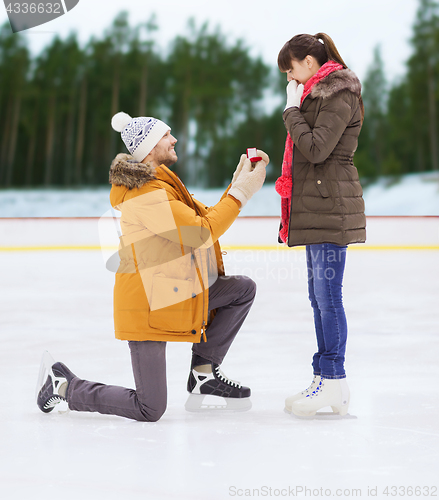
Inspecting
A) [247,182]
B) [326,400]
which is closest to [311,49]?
[247,182]

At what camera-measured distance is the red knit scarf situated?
6.25 feet

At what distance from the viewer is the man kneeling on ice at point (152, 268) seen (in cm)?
189

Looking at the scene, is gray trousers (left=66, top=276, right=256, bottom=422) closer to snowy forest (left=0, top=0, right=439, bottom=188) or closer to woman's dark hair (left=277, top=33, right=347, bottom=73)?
woman's dark hair (left=277, top=33, right=347, bottom=73)

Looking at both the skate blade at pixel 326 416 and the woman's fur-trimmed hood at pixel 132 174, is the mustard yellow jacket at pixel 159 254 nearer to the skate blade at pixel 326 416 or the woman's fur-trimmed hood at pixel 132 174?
the woman's fur-trimmed hood at pixel 132 174

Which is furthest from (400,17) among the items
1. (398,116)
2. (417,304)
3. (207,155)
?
(417,304)

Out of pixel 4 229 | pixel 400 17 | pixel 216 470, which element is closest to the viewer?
pixel 216 470

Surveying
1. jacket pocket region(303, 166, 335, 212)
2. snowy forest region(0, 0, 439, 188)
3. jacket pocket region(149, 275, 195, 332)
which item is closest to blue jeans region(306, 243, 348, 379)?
jacket pocket region(303, 166, 335, 212)

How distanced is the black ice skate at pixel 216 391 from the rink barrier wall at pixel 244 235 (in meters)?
4.89

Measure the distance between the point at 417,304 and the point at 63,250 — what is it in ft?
15.8

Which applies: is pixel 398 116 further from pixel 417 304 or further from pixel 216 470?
pixel 216 470

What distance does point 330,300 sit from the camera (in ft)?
6.48

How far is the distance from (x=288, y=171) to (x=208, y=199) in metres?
10.2

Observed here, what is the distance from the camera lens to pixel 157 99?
12633 millimetres

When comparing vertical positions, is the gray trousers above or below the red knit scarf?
below
